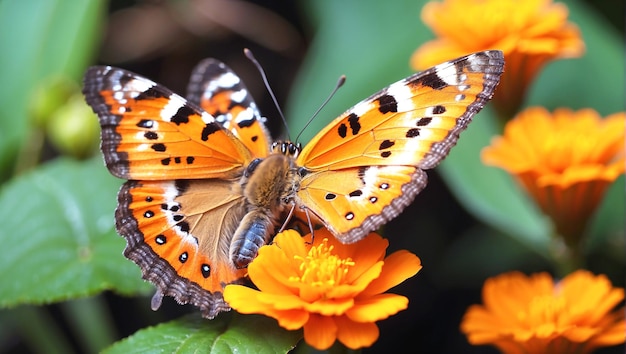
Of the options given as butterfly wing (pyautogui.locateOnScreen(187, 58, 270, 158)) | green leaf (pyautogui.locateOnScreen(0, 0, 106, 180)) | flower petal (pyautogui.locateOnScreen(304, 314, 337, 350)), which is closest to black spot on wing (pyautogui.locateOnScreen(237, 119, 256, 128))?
butterfly wing (pyautogui.locateOnScreen(187, 58, 270, 158))

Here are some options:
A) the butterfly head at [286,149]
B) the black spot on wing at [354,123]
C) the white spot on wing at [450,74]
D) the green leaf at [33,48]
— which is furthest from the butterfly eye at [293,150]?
the green leaf at [33,48]

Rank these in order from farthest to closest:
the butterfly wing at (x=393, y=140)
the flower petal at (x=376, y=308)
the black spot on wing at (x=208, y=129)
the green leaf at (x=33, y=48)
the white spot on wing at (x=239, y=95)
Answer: the green leaf at (x=33, y=48), the white spot on wing at (x=239, y=95), the black spot on wing at (x=208, y=129), the butterfly wing at (x=393, y=140), the flower petal at (x=376, y=308)

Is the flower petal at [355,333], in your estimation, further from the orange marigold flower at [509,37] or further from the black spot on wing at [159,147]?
the orange marigold flower at [509,37]

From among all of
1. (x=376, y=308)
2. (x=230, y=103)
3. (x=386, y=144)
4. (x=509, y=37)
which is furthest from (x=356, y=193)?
(x=509, y=37)

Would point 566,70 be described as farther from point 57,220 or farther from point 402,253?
point 57,220

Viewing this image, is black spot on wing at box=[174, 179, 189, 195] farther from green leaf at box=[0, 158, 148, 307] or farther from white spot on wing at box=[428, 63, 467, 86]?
white spot on wing at box=[428, 63, 467, 86]

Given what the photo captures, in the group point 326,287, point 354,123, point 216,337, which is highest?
point 354,123

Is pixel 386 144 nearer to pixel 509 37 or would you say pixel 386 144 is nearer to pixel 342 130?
pixel 342 130

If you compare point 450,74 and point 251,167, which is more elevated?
point 450,74
